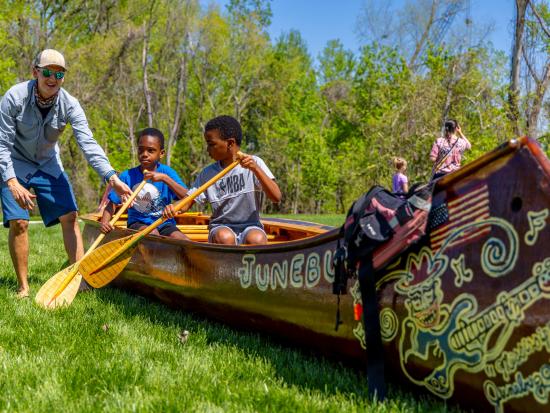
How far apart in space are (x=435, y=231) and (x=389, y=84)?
86.5 feet

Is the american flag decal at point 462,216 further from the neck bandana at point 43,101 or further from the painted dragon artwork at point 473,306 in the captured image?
the neck bandana at point 43,101

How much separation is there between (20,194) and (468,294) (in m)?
3.38

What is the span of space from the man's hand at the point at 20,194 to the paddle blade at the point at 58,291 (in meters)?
0.59

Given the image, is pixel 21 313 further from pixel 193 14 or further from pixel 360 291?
pixel 193 14

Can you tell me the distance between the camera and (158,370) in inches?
108

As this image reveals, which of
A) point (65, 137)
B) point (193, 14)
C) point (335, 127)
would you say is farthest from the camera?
point (335, 127)

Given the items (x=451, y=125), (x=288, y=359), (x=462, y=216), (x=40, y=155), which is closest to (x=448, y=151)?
(x=451, y=125)

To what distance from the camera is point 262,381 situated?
262 cm

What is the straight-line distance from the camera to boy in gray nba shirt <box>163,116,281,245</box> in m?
4.29

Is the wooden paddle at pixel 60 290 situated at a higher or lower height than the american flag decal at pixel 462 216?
lower

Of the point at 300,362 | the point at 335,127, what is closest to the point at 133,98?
the point at 335,127

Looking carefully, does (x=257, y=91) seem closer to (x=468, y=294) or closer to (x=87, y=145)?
(x=87, y=145)

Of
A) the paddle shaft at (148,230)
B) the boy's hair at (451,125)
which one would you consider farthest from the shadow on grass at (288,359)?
the boy's hair at (451,125)

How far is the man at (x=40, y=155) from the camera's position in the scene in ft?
14.4
